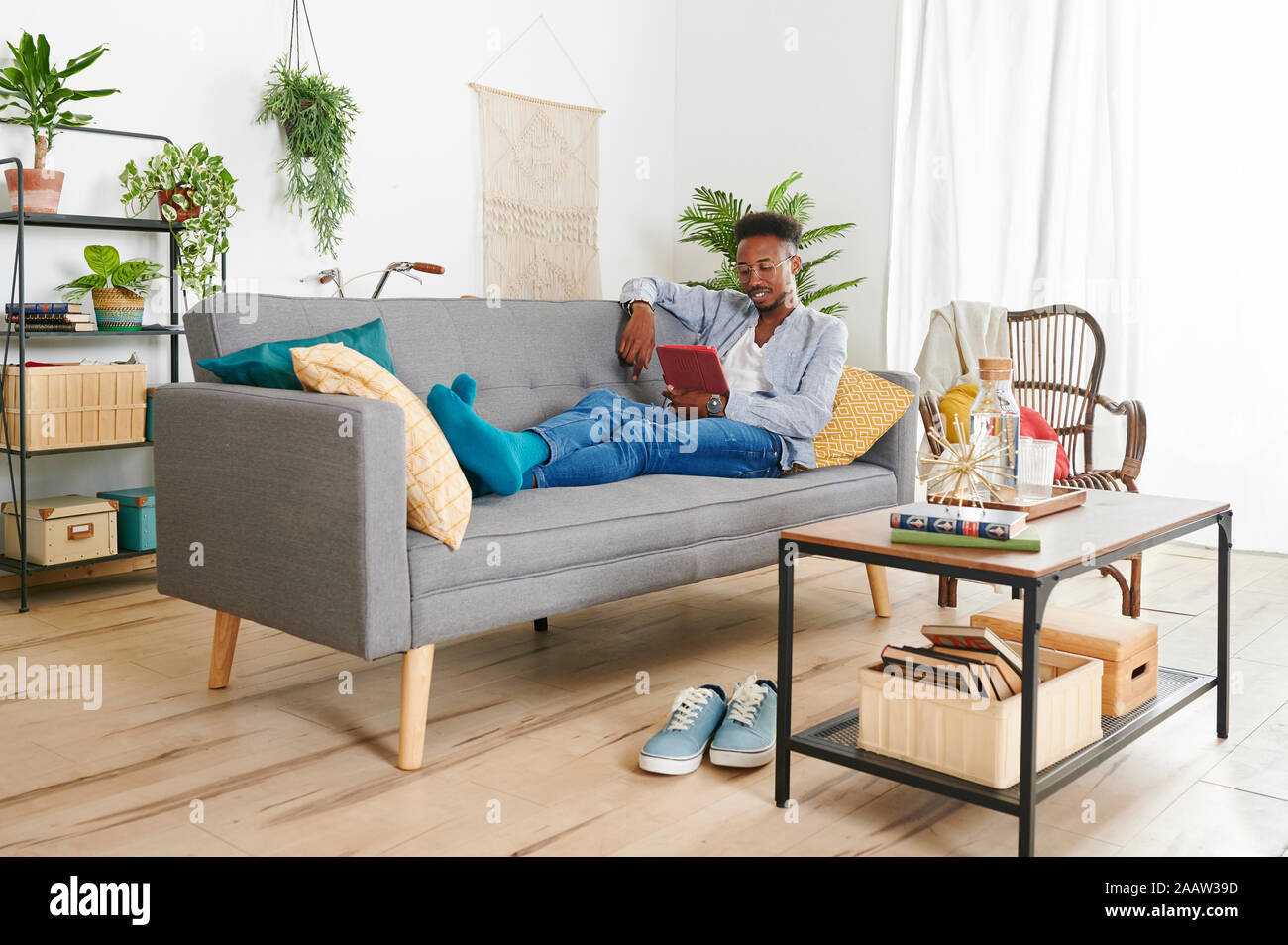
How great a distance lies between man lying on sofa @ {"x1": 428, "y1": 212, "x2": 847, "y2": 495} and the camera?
2.33 m

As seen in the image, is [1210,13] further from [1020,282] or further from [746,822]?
[746,822]

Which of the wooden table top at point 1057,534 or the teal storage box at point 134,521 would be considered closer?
the wooden table top at point 1057,534

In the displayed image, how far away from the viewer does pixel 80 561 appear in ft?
10.9

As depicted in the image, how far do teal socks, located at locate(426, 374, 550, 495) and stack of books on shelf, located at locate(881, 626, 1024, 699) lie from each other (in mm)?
874

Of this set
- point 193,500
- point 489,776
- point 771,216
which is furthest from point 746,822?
point 771,216

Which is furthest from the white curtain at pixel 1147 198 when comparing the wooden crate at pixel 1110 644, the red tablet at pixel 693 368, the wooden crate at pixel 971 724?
the wooden crate at pixel 971 724

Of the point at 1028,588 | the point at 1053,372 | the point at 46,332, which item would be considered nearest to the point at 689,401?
the point at 1053,372

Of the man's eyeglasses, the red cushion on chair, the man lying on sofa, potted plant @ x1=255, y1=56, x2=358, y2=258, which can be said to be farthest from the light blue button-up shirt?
potted plant @ x1=255, y1=56, x2=358, y2=258

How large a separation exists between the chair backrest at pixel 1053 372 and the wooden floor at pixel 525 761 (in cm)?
81

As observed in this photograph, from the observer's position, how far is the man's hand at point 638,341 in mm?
3199

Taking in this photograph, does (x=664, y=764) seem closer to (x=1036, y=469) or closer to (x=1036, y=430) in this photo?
(x=1036, y=469)

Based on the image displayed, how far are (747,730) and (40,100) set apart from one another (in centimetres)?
277

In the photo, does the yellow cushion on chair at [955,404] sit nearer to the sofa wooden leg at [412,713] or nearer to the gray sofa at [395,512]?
the gray sofa at [395,512]
